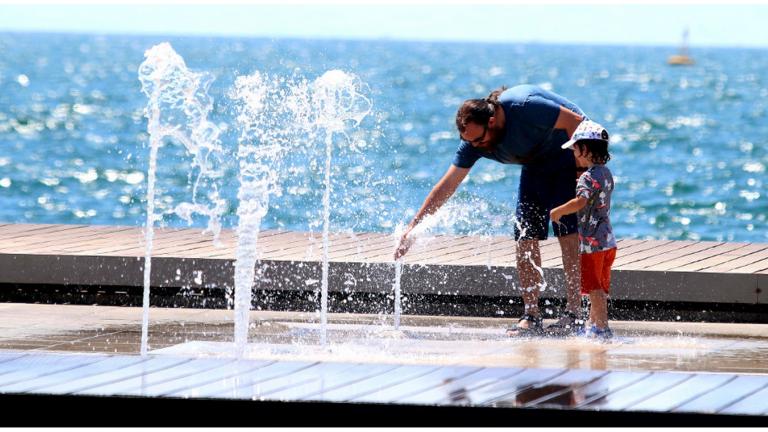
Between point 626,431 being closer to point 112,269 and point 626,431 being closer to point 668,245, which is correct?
point 112,269

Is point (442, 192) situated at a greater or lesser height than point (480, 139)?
lesser

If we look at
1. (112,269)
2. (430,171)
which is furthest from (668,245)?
(430,171)

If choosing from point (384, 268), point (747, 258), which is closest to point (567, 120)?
point (384, 268)

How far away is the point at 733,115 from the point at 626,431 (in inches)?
1997

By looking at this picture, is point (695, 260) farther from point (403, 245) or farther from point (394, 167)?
point (394, 167)

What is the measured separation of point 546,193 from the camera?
7590 mm

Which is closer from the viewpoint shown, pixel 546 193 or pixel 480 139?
pixel 480 139

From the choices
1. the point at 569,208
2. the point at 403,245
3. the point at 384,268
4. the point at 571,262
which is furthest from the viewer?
the point at 384,268

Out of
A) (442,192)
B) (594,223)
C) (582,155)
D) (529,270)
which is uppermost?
(582,155)

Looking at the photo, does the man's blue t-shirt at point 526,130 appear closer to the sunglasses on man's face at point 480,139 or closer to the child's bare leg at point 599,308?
the sunglasses on man's face at point 480,139

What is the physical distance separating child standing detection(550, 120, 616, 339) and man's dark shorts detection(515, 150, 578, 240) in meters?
0.23

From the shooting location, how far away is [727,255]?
9156 millimetres

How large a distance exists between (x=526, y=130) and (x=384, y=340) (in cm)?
112

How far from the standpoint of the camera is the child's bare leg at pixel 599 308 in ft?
23.9
